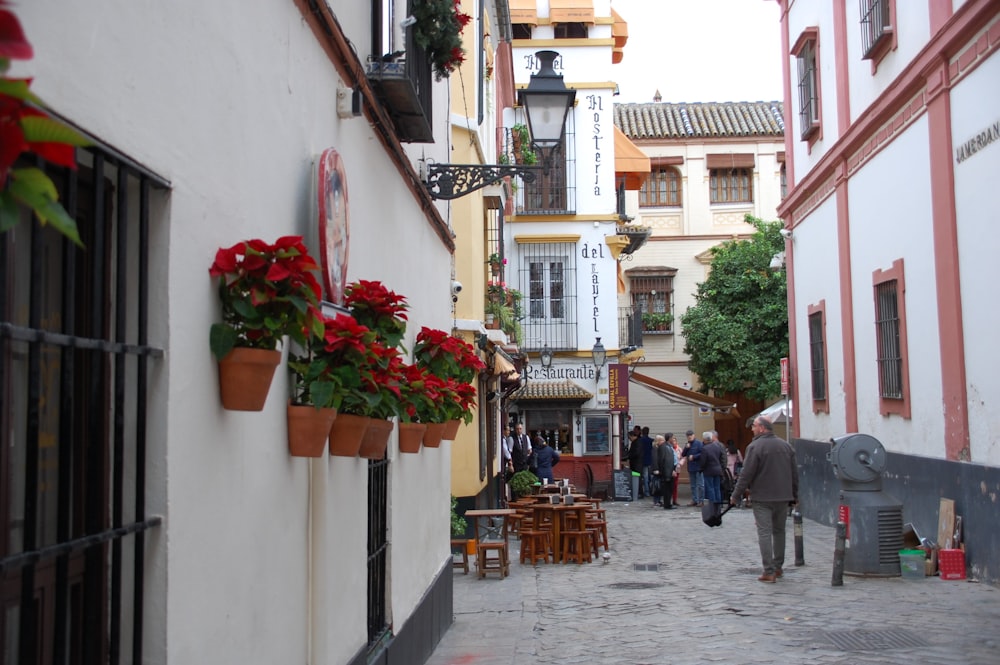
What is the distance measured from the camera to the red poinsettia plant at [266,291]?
364 centimetres

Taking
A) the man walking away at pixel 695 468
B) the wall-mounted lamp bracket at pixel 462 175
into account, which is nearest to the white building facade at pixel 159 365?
the wall-mounted lamp bracket at pixel 462 175

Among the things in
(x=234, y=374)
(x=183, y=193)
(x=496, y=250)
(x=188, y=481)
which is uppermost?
(x=496, y=250)

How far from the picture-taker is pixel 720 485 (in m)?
24.5

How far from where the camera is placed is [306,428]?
4664 millimetres

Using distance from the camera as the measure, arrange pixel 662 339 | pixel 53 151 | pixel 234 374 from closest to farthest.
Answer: pixel 53 151 < pixel 234 374 < pixel 662 339

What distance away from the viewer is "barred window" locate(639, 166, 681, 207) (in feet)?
124

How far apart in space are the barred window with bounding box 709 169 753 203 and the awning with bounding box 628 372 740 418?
7.42 metres

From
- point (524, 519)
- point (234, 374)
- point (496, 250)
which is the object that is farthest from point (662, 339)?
point (234, 374)

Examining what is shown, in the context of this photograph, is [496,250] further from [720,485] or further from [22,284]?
[22,284]

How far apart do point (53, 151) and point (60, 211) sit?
9 centimetres

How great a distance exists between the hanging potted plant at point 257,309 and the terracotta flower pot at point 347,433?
125 centimetres

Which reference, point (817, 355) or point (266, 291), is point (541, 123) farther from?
point (817, 355)

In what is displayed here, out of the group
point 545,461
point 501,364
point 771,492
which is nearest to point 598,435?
point 545,461

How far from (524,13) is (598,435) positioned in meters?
11.8
